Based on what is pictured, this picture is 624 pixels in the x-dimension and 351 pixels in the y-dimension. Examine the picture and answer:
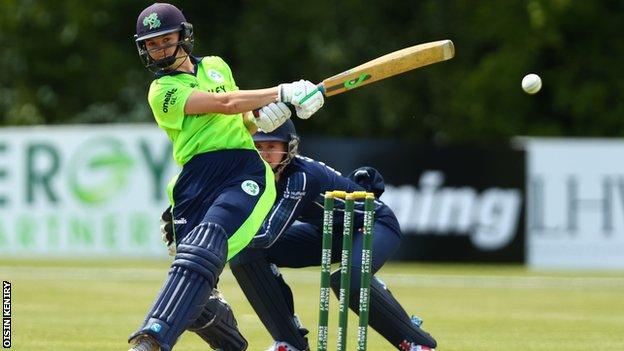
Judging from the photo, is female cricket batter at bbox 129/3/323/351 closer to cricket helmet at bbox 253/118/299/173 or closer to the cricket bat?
the cricket bat

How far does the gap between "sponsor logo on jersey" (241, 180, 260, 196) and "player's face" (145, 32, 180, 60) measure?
693mm

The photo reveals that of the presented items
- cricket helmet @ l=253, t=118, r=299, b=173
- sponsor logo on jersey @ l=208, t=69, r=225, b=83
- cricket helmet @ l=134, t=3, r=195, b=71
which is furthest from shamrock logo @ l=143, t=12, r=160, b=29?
cricket helmet @ l=253, t=118, r=299, b=173

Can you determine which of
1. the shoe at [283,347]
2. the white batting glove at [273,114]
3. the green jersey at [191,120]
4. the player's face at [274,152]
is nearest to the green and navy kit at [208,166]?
the green jersey at [191,120]

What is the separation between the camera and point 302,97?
6227mm

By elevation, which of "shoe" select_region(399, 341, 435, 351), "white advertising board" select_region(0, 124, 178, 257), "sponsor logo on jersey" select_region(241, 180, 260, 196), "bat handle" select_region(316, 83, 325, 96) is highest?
"white advertising board" select_region(0, 124, 178, 257)

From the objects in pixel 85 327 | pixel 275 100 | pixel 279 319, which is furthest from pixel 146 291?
pixel 275 100

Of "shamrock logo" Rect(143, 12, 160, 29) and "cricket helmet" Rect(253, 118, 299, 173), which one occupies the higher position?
"shamrock logo" Rect(143, 12, 160, 29)

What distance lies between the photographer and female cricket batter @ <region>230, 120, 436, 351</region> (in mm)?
6828

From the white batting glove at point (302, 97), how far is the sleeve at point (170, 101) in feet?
1.44

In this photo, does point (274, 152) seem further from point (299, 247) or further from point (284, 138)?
point (299, 247)

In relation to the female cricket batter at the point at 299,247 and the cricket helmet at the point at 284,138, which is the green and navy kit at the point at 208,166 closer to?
the female cricket batter at the point at 299,247

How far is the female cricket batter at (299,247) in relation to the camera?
683cm

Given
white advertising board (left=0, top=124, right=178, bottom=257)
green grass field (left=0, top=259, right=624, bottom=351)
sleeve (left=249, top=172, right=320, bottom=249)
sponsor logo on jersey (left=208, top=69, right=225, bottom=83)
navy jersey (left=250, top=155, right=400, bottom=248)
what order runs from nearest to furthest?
1. sponsor logo on jersey (left=208, top=69, right=225, bottom=83)
2. sleeve (left=249, top=172, right=320, bottom=249)
3. navy jersey (left=250, top=155, right=400, bottom=248)
4. green grass field (left=0, top=259, right=624, bottom=351)
5. white advertising board (left=0, top=124, right=178, bottom=257)

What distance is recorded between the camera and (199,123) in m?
6.38
